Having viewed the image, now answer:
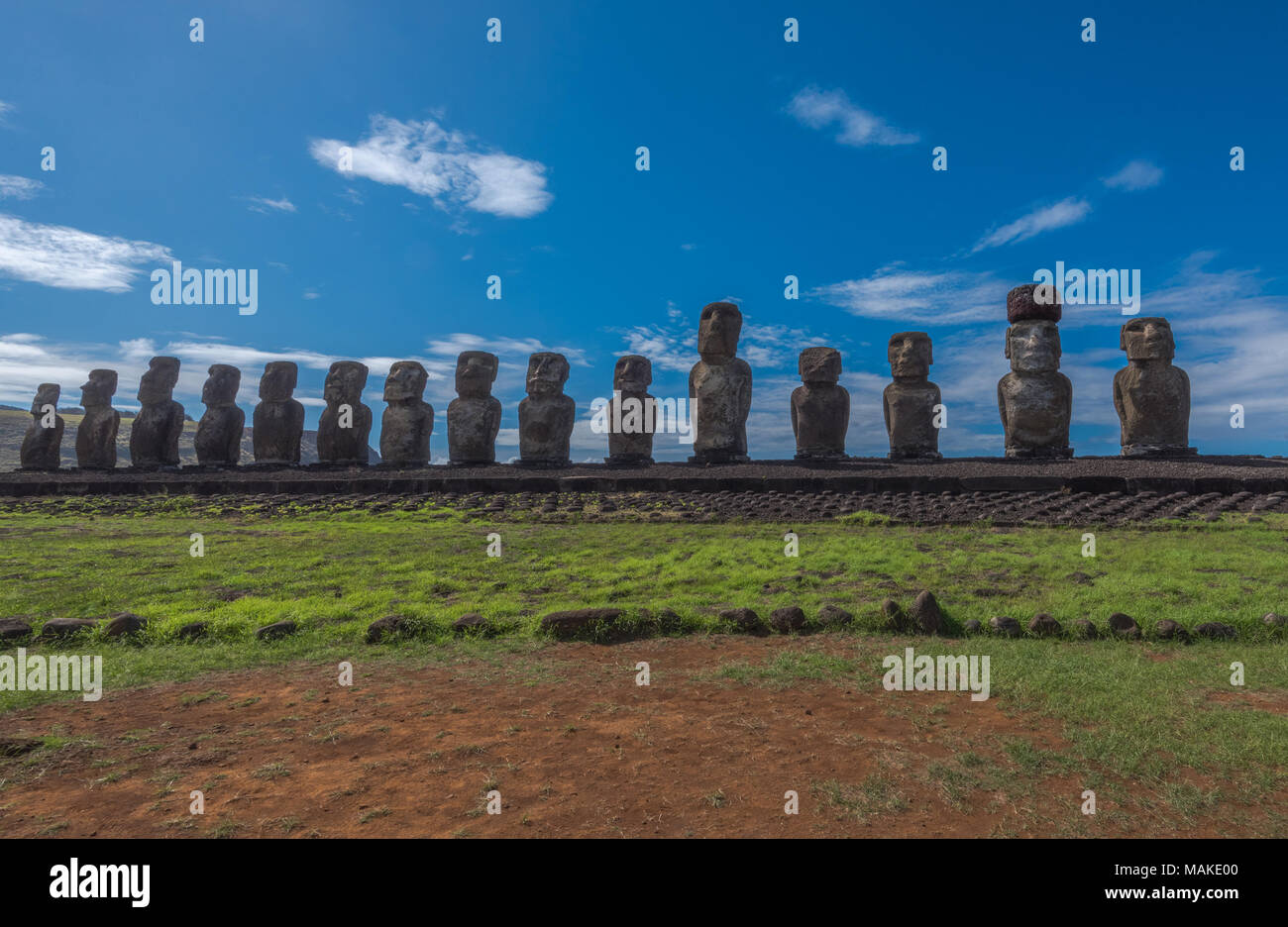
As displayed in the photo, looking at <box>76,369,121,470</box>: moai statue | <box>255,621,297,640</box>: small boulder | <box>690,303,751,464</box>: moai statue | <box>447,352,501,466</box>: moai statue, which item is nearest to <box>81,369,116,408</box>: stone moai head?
<box>76,369,121,470</box>: moai statue

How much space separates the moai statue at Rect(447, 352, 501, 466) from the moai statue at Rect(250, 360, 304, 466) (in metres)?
5.76

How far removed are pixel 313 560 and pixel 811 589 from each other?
6540 mm

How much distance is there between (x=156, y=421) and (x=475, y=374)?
11583 mm

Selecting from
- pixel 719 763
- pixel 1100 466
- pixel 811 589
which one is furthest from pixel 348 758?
pixel 1100 466

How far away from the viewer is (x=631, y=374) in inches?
780

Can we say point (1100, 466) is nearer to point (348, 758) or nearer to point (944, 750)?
point (944, 750)

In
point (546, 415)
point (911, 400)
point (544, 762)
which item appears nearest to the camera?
point (544, 762)

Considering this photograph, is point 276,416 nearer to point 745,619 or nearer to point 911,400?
point 911,400

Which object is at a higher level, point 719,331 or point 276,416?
point 719,331

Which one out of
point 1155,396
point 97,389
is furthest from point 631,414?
point 97,389

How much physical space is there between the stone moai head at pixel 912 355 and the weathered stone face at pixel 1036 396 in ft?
6.53

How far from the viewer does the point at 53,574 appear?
28.8 feet

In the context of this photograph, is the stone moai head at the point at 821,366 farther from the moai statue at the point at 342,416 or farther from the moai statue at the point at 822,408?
the moai statue at the point at 342,416

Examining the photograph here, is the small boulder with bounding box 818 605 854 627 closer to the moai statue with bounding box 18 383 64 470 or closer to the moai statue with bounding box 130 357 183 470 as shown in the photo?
the moai statue with bounding box 130 357 183 470
